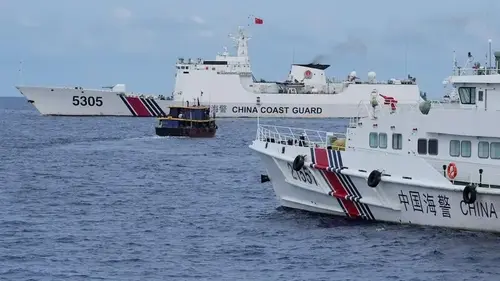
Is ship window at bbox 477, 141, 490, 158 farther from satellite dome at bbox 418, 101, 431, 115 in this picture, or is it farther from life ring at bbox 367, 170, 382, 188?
life ring at bbox 367, 170, 382, 188

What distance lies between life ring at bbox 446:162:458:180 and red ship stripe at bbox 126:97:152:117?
65.3m

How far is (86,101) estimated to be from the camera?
8944 cm

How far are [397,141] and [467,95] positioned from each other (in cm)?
200

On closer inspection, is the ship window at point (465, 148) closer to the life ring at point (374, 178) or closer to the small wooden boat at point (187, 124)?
the life ring at point (374, 178)

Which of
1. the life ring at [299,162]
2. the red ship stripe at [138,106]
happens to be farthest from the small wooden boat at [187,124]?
the life ring at [299,162]

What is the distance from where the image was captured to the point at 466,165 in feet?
80.7

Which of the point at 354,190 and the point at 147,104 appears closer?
the point at 354,190

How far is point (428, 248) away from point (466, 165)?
246cm

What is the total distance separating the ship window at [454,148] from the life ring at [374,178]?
1688 millimetres

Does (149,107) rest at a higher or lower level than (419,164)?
higher

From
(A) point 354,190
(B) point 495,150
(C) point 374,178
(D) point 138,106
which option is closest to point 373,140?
(A) point 354,190

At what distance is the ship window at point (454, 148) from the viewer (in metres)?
24.9

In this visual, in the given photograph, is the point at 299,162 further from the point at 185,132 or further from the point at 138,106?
the point at 138,106

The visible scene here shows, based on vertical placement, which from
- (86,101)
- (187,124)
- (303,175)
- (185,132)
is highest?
(86,101)
